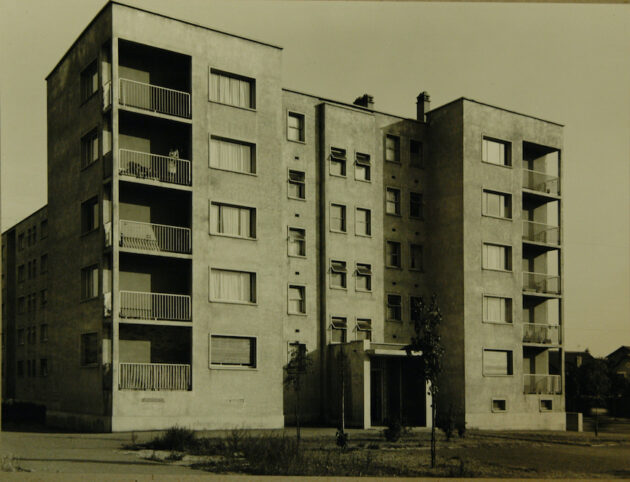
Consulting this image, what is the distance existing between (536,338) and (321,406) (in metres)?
14.2

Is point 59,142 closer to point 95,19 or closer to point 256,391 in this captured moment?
point 95,19

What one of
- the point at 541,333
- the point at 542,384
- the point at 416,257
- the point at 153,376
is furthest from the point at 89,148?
the point at 542,384

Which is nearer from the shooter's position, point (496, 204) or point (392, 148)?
point (496, 204)

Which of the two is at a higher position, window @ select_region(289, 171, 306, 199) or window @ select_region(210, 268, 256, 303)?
window @ select_region(289, 171, 306, 199)

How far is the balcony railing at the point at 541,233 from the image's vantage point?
46.2 m

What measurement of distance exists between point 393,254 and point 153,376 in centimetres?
1727

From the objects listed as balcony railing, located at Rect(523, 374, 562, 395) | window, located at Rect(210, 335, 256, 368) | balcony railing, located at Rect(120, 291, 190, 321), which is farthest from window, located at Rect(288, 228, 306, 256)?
balcony railing, located at Rect(523, 374, 562, 395)

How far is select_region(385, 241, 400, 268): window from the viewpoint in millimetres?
43781

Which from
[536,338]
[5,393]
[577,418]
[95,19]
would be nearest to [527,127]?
[536,338]

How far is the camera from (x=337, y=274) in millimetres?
41406

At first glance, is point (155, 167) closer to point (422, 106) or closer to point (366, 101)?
point (366, 101)

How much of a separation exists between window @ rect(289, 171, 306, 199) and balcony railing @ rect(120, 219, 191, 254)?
308 inches

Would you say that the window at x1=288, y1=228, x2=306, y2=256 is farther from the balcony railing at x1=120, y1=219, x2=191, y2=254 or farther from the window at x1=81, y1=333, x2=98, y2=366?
the window at x1=81, y1=333, x2=98, y2=366

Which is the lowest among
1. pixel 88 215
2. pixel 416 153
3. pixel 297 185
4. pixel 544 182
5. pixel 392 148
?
pixel 88 215
